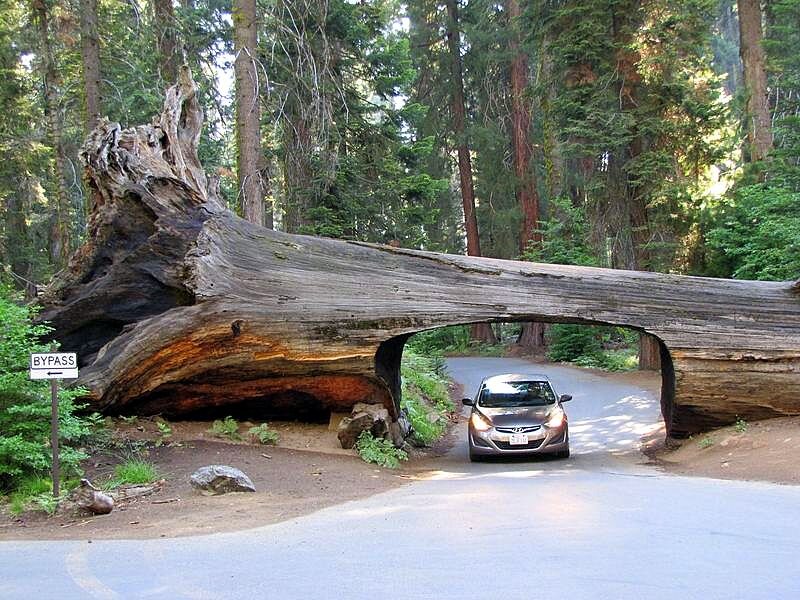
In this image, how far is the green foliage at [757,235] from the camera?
1644 cm

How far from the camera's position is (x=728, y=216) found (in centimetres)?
1938

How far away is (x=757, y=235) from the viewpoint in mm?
17844

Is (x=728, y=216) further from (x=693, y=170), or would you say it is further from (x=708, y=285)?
(x=708, y=285)

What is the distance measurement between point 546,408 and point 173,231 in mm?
7352

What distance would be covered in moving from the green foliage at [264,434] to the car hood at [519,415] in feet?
12.5

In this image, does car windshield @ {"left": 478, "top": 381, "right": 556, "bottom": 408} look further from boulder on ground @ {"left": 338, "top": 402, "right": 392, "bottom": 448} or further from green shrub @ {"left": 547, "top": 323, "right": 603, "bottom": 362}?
green shrub @ {"left": 547, "top": 323, "right": 603, "bottom": 362}

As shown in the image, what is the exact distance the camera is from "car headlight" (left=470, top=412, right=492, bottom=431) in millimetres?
12766

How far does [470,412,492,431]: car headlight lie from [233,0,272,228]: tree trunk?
24.5 ft

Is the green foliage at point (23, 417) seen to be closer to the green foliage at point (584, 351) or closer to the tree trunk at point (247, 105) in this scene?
the tree trunk at point (247, 105)

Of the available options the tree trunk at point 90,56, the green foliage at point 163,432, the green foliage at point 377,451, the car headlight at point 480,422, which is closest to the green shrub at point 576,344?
the car headlight at point 480,422

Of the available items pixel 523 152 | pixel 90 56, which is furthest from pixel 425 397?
pixel 523 152

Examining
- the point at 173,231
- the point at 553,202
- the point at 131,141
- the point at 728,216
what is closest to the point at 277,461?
the point at 173,231

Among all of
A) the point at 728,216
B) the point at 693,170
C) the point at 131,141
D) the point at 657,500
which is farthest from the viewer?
the point at 693,170

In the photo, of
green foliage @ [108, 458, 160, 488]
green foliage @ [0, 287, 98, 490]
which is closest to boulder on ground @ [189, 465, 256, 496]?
green foliage @ [108, 458, 160, 488]
